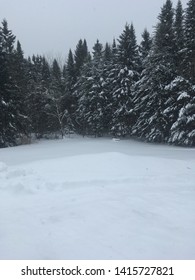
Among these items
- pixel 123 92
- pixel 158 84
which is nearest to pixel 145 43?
pixel 123 92

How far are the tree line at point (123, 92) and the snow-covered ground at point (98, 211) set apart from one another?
50.3ft

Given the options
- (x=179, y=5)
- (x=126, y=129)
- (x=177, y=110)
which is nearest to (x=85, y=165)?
(x=177, y=110)

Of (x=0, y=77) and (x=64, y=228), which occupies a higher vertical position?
(x=0, y=77)

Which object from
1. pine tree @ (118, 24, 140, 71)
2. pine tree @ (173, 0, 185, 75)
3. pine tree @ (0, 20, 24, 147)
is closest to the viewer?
pine tree @ (0, 20, 24, 147)

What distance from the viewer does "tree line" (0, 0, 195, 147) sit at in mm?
25406

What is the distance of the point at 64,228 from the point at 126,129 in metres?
28.3

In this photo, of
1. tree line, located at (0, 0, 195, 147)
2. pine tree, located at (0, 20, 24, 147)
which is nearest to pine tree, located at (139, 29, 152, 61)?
tree line, located at (0, 0, 195, 147)

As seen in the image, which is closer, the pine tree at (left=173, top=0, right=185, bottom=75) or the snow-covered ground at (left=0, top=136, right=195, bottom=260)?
the snow-covered ground at (left=0, top=136, right=195, bottom=260)

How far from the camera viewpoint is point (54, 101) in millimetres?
39594

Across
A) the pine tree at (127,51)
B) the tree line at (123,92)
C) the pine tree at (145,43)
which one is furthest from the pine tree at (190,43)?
the pine tree at (145,43)

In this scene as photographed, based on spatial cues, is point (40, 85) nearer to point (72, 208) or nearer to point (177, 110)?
point (177, 110)

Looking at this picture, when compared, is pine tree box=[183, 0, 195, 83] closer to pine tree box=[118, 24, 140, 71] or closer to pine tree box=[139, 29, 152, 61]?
pine tree box=[118, 24, 140, 71]

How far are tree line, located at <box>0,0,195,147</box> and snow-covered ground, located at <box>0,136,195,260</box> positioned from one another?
15336mm

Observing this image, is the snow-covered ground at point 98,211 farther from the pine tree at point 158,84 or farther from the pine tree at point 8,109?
the pine tree at point 158,84
